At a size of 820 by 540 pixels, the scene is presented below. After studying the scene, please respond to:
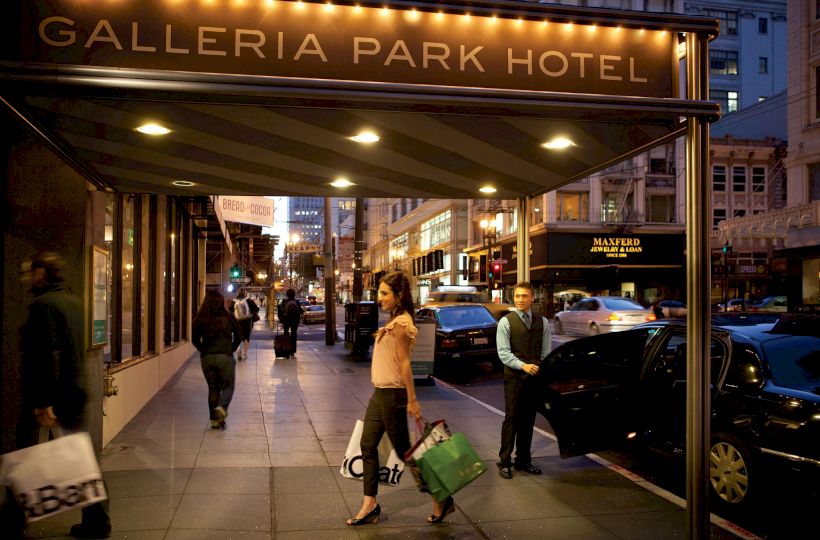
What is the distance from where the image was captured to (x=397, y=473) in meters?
5.07

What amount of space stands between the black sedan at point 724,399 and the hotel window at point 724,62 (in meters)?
54.7

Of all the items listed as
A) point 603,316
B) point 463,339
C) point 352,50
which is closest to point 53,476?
point 352,50

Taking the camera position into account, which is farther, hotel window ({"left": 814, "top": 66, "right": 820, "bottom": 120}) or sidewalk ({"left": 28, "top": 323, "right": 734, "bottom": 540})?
hotel window ({"left": 814, "top": 66, "right": 820, "bottom": 120})

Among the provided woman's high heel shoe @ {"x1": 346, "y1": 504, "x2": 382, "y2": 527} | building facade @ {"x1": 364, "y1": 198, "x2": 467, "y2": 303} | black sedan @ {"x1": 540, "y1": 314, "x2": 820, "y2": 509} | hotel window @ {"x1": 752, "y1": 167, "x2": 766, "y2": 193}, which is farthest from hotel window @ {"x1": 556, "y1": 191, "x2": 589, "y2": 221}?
woman's high heel shoe @ {"x1": 346, "y1": 504, "x2": 382, "y2": 527}

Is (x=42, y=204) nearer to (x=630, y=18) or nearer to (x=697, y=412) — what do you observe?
(x=630, y=18)

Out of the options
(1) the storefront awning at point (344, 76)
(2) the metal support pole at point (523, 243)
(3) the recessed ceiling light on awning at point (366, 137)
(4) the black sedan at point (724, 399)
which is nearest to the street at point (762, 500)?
(4) the black sedan at point (724, 399)

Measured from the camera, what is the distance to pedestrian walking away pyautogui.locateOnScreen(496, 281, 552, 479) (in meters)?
6.30

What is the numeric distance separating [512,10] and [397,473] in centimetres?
333

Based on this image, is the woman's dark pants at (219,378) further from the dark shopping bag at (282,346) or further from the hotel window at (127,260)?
the dark shopping bag at (282,346)

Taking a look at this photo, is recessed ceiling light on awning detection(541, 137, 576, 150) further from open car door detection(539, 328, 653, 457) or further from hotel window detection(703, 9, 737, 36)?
hotel window detection(703, 9, 737, 36)

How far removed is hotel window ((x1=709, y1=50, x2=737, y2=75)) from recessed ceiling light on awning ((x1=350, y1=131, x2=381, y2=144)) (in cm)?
5628

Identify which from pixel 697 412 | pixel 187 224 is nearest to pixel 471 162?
pixel 697 412

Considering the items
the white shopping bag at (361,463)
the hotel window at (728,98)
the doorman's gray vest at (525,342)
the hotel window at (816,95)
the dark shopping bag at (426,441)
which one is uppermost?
the hotel window at (728,98)

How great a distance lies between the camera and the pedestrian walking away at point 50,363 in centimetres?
406
